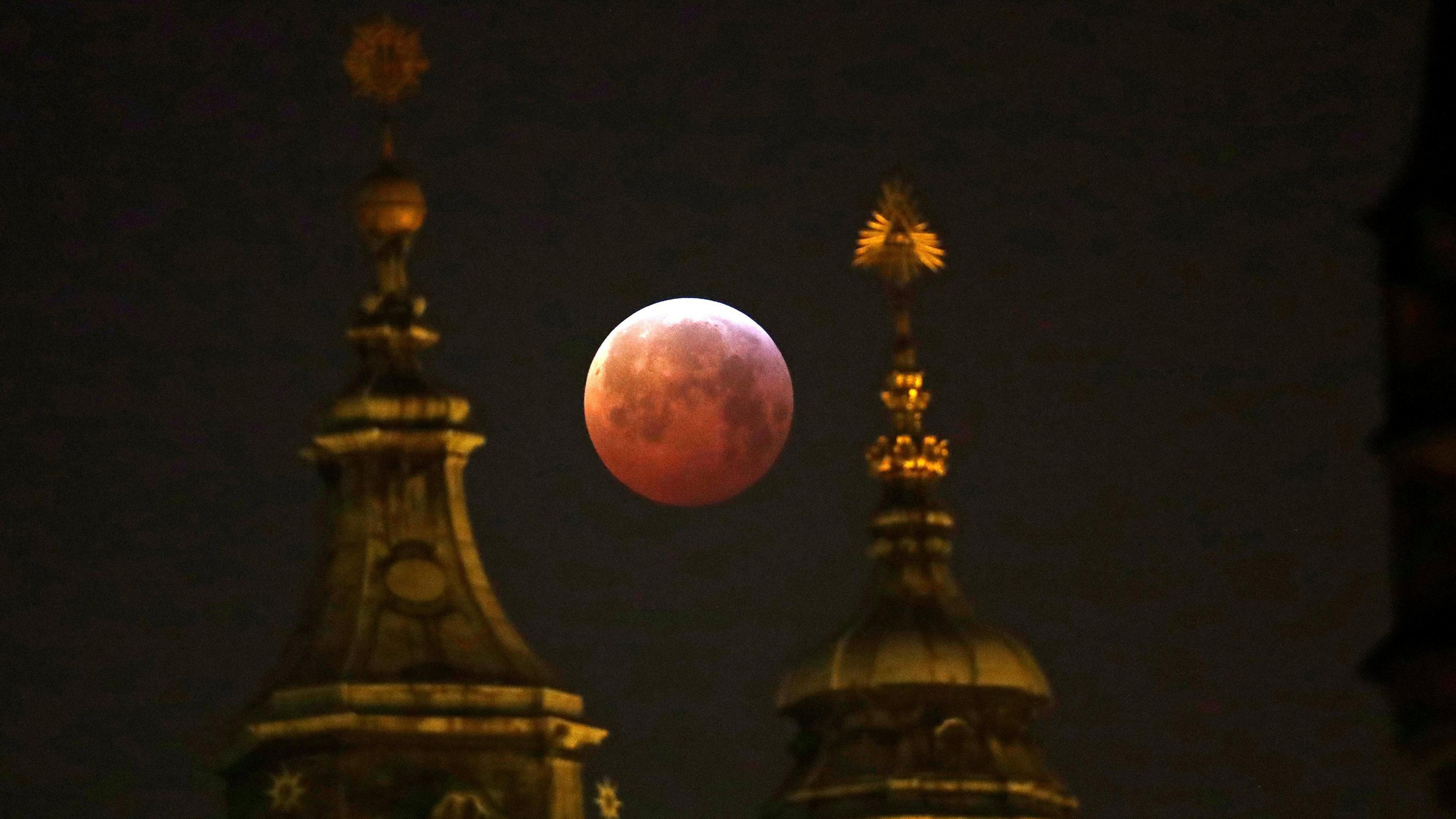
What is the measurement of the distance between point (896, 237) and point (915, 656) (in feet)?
36.1

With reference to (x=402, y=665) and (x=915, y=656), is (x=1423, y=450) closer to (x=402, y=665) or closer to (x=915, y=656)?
(x=402, y=665)

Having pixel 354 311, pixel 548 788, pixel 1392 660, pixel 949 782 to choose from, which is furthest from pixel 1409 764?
pixel 949 782

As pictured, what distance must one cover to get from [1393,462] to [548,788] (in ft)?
150

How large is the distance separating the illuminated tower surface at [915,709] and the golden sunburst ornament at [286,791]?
79.0 feet

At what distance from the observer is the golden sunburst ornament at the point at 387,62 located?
201 ft

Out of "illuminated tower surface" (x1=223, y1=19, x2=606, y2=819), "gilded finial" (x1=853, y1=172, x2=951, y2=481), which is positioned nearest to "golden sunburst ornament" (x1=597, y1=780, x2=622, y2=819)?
"illuminated tower surface" (x1=223, y1=19, x2=606, y2=819)

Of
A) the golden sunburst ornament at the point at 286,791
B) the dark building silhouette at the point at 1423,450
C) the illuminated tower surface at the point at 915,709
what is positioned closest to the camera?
the dark building silhouette at the point at 1423,450

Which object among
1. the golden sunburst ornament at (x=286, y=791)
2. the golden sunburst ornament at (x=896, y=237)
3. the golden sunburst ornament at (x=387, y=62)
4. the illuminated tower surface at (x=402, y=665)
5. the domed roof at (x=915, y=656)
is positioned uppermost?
the golden sunburst ornament at (x=896, y=237)

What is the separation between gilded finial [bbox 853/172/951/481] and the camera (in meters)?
83.2

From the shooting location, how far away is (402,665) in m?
53.9

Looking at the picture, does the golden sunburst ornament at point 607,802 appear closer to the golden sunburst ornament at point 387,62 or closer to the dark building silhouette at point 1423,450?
the golden sunburst ornament at point 387,62

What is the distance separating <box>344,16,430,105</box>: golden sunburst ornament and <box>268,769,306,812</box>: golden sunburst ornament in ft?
42.0

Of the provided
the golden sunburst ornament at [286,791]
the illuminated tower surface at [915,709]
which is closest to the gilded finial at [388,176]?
the golden sunburst ornament at [286,791]

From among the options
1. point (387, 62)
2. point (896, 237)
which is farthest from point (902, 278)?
point (387, 62)
